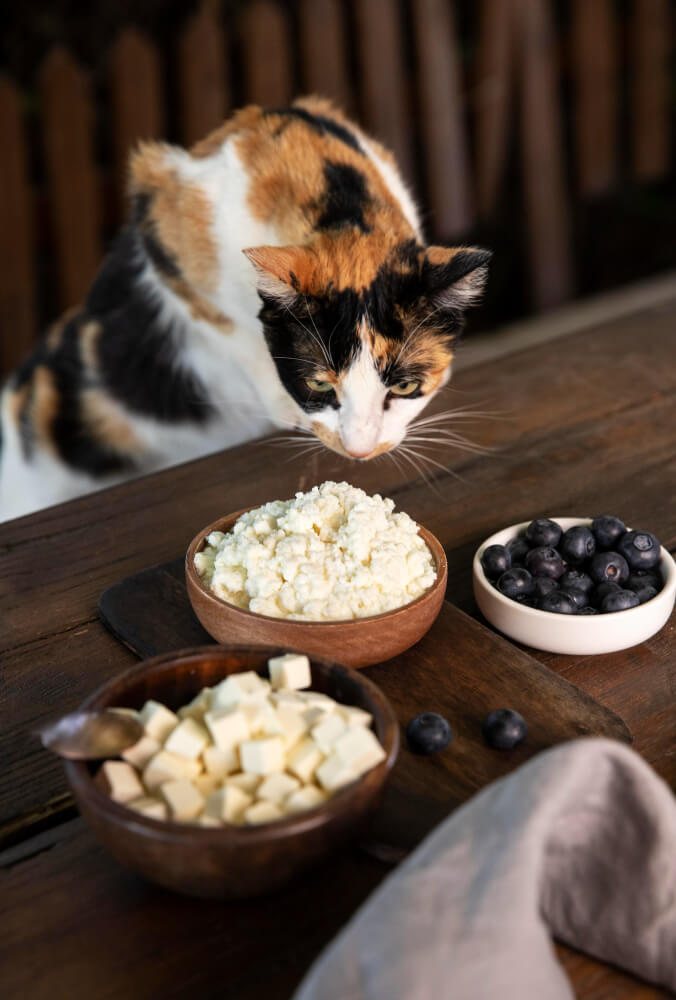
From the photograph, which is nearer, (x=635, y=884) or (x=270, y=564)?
(x=635, y=884)

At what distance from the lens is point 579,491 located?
1.47m

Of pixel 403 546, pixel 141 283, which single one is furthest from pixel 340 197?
pixel 403 546

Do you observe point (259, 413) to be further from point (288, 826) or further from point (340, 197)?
point (288, 826)

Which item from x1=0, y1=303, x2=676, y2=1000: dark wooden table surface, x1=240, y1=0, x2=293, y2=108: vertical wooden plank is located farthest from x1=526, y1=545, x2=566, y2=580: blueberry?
x1=240, y1=0, x2=293, y2=108: vertical wooden plank

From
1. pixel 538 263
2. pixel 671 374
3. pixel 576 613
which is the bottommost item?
pixel 538 263

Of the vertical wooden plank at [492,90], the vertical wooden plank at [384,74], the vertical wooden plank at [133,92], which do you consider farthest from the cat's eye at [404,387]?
the vertical wooden plank at [492,90]

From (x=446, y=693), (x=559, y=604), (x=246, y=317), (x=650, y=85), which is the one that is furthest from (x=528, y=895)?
(x=650, y=85)

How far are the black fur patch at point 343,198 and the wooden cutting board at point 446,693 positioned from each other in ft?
2.47

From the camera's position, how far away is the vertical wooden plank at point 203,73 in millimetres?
3092

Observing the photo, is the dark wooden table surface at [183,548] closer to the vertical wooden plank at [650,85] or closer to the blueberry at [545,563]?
the blueberry at [545,563]

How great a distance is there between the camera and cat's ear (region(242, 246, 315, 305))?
4.72ft

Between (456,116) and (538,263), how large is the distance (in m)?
0.70

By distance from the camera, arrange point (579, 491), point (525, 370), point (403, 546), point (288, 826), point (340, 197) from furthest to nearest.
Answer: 1. point (525, 370)
2. point (340, 197)
3. point (579, 491)
4. point (403, 546)
5. point (288, 826)

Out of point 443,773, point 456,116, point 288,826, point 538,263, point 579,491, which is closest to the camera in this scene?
point 288,826
